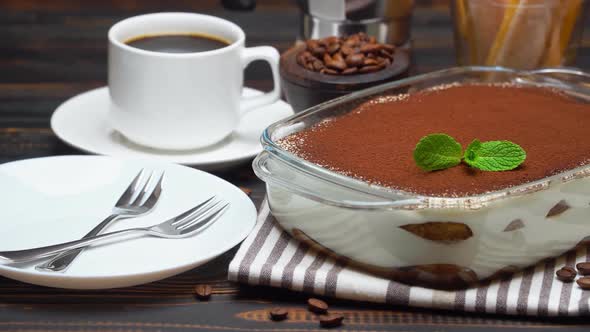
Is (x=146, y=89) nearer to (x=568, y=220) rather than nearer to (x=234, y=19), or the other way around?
(x=568, y=220)

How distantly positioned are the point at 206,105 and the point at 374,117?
281mm

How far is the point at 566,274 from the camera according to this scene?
110 centimetres

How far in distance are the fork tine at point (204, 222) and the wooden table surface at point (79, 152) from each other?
0.16 feet

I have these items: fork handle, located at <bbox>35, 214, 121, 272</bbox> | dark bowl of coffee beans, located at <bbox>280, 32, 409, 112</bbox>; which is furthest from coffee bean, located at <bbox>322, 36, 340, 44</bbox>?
fork handle, located at <bbox>35, 214, 121, 272</bbox>

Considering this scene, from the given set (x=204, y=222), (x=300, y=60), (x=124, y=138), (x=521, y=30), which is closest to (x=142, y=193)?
(x=204, y=222)

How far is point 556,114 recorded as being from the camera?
1.30 meters

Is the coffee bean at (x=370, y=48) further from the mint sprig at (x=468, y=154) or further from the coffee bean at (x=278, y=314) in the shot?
the coffee bean at (x=278, y=314)

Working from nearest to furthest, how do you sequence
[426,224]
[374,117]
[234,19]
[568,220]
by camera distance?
[426,224], [568,220], [374,117], [234,19]

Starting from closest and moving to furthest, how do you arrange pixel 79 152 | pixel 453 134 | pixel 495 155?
pixel 495 155
pixel 453 134
pixel 79 152

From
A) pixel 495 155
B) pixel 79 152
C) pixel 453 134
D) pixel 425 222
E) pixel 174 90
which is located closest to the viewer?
pixel 425 222

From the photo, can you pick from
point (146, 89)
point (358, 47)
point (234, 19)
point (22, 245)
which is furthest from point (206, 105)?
point (234, 19)

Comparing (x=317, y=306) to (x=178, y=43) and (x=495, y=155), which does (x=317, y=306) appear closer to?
(x=495, y=155)

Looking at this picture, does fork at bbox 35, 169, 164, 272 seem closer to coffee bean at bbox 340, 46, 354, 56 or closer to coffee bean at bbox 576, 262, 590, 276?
coffee bean at bbox 340, 46, 354, 56

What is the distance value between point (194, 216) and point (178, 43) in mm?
399
